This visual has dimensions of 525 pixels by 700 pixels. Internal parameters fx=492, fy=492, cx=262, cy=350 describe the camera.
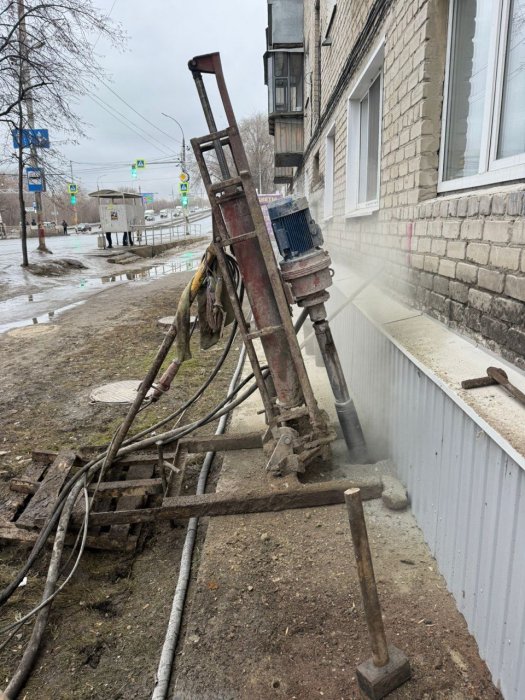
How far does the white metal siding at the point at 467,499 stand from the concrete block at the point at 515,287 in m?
0.46

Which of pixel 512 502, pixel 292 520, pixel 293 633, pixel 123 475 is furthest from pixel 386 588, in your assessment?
pixel 123 475

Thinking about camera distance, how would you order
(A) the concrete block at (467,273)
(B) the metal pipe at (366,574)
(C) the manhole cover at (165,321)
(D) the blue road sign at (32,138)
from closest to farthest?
1. (B) the metal pipe at (366,574)
2. (A) the concrete block at (467,273)
3. (C) the manhole cover at (165,321)
4. (D) the blue road sign at (32,138)

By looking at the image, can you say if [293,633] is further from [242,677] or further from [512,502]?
[512,502]

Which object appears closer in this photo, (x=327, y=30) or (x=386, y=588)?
(x=386, y=588)

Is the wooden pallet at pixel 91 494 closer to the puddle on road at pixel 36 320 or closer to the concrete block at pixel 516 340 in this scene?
the concrete block at pixel 516 340

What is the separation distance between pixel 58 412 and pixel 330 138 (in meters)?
6.15

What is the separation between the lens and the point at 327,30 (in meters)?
7.71

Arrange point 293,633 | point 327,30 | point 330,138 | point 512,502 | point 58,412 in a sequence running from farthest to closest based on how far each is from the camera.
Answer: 1. point 330,138
2. point 327,30
3. point 58,412
4. point 293,633
5. point 512,502

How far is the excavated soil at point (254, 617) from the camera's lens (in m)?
1.79

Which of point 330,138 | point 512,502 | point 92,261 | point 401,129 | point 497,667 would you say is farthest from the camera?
point 92,261

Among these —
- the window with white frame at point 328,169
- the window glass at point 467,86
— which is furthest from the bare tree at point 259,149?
the window glass at point 467,86

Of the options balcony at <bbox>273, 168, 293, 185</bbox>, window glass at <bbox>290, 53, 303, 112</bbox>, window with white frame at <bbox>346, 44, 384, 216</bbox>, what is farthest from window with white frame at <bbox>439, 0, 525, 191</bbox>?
balcony at <bbox>273, 168, 293, 185</bbox>

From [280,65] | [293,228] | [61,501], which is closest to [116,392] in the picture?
[61,501]

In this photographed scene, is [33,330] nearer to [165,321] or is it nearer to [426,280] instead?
[165,321]
